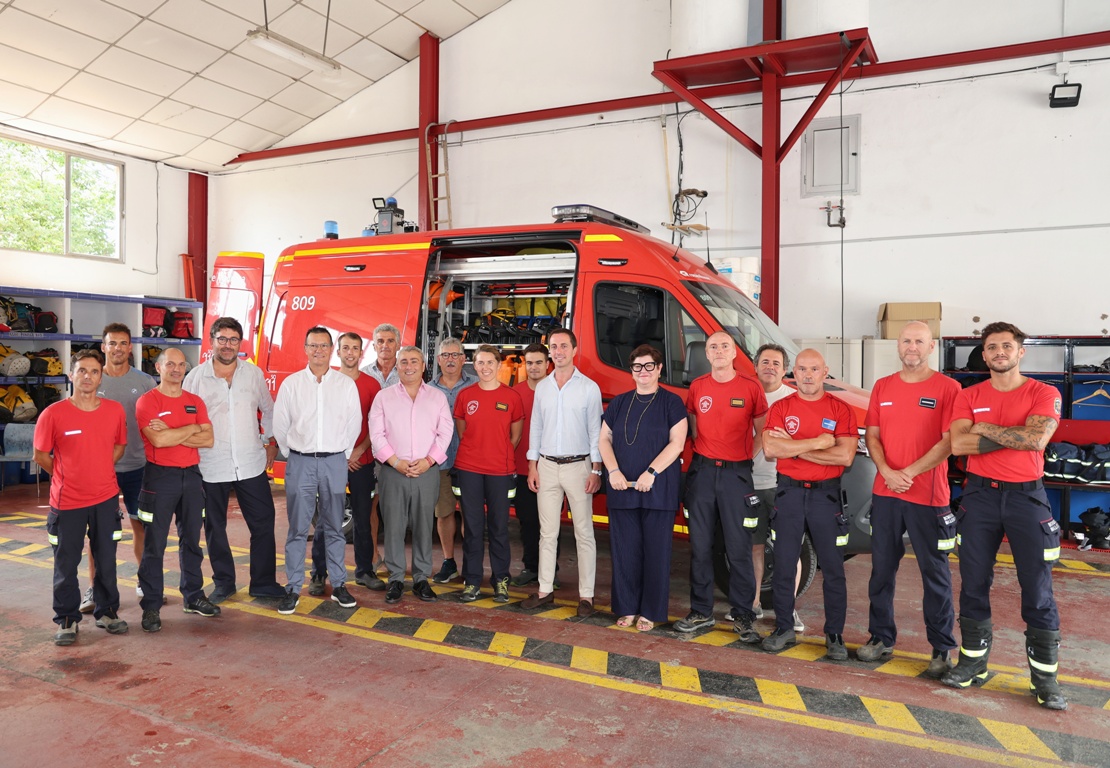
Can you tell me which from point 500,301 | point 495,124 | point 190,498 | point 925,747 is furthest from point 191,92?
point 925,747

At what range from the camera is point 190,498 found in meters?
4.48

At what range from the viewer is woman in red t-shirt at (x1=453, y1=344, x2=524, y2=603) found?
4.80 m

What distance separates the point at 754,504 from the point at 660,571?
0.65 meters

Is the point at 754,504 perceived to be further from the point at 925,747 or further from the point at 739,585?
the point at 925,747

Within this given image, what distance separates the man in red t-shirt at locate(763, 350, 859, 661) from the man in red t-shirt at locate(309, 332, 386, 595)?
2.51 meters

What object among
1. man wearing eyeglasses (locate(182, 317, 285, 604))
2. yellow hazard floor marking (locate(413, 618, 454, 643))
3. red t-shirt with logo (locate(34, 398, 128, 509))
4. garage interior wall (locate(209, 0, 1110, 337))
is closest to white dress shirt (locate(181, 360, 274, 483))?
man wearing eyeglasses (locate(182, 317, 285, 604))

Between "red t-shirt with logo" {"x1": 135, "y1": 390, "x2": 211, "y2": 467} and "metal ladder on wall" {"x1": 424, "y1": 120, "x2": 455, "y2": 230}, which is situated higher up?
"metal ladder on wall" {"x1": 424, "y1": 120, "x2": 455, "y2": 230}

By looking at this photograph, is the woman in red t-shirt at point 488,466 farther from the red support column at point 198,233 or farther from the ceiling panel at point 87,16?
the red support column at point 198,233

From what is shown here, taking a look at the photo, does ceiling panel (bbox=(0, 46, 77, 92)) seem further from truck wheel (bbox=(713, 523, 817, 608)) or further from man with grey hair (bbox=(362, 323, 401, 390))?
truck wheel (bbox=(713, 523, 817, 608))

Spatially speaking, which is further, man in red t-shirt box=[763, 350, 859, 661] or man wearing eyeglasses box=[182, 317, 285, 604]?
man wearing eyeglasses box=[182, 317, 285, 604]

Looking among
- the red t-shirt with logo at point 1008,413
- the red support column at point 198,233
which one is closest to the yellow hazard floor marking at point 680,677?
the red t-shirt with logo at point 1008,413

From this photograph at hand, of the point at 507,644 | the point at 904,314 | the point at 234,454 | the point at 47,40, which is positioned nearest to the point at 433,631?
the point at 507,644

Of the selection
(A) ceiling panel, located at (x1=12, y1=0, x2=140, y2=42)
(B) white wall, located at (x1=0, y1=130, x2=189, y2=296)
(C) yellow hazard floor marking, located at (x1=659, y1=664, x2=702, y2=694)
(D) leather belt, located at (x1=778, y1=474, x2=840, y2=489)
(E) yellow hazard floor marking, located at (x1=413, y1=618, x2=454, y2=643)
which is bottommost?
(C) yellow hazard floor marking, located at (x1=659, y1=664, x2=702, y2=694)

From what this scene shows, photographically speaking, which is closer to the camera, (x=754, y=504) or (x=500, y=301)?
(x=754, y=504)
